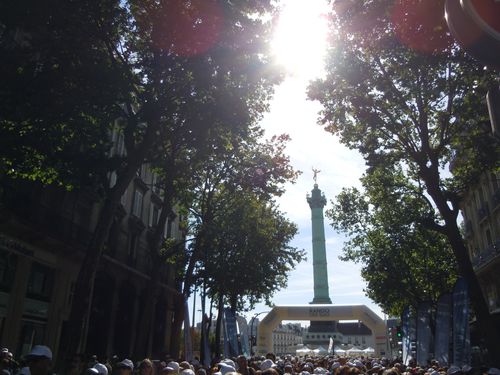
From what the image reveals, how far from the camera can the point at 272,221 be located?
3103 centimetres

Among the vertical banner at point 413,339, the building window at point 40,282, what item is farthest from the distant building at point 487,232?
the building window at point 40,282

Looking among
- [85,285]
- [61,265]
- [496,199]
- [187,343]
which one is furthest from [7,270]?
[496,199]

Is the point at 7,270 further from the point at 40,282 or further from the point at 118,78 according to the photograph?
the point at 118,78

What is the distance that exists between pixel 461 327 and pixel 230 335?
1238cm

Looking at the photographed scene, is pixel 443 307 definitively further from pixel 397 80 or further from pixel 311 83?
pixel 311 83

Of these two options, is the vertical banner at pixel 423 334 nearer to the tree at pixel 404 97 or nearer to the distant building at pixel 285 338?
the tree at pixel 404 97

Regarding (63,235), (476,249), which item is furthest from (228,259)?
(476,249)

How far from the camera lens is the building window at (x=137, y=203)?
99.0 feet

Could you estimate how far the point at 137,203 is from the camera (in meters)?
30.8

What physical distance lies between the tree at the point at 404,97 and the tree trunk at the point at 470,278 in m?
0.03

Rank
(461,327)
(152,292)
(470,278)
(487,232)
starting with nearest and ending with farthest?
(461,327) < (470,278) < (152,292) < (487,232)

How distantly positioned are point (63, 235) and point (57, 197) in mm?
1837

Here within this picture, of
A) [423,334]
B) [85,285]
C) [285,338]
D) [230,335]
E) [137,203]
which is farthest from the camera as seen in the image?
[285,338]

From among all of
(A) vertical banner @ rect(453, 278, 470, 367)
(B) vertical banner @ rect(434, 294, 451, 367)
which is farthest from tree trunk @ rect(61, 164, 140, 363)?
(B) vertical banner @ rect(434, 294, 451, 367)
